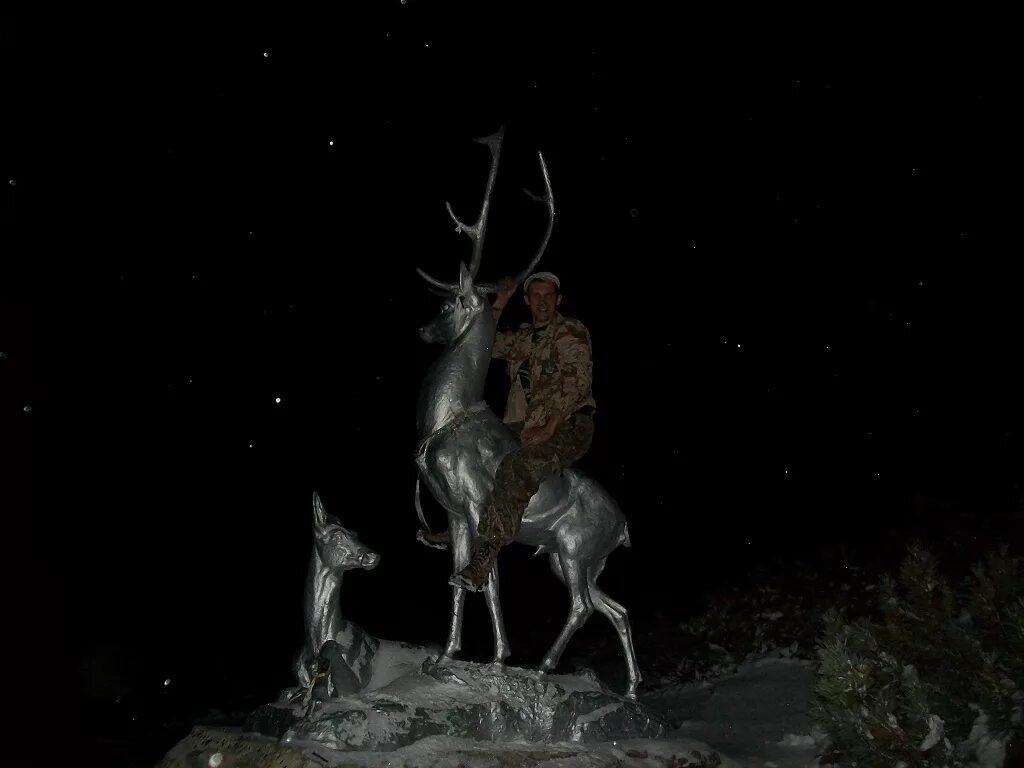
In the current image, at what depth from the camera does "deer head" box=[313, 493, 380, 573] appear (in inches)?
208

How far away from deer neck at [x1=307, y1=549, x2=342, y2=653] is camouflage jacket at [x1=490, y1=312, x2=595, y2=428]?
4.71ft

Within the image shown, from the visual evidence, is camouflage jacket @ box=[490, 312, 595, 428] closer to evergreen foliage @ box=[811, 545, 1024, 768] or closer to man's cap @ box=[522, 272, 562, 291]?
man's cap @ box=[522, 272, 562, 291]

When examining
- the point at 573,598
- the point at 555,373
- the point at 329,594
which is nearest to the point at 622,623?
the point at 573,598

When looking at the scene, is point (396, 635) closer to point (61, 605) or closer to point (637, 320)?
point (61, 605)

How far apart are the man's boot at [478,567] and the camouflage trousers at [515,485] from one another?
44 millimetres

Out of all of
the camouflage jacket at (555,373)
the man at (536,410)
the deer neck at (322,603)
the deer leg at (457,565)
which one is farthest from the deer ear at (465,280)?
the deer neck at (322,603)

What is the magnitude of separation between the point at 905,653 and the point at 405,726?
10.0ft

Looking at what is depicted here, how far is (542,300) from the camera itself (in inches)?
239

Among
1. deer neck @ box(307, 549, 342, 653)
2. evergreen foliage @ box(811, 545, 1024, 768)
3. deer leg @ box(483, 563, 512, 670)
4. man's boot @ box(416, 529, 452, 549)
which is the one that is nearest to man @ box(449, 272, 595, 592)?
deer leg @ box(483, 563, 512, 670)

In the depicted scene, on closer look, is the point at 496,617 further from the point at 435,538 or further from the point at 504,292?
the point at 504,292

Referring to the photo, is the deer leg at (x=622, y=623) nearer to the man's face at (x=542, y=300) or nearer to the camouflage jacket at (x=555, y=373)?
the camouflage jacket at (x=555, y=373)

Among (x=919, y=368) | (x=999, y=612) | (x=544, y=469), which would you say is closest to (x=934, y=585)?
(x=999, y=612)

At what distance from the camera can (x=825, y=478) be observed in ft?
46.0

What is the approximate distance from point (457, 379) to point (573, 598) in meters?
1.45
